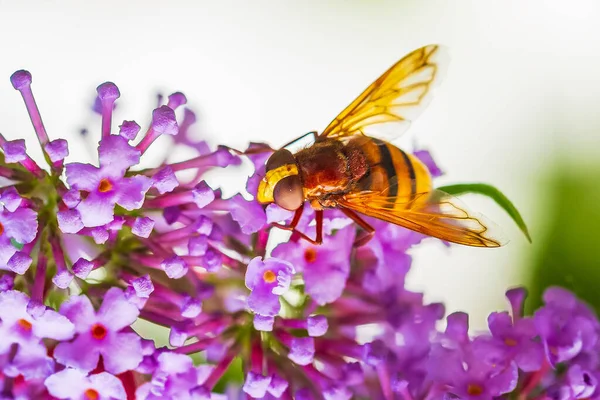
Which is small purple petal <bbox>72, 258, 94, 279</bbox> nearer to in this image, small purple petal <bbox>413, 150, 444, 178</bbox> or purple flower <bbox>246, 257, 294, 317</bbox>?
purple flower <bbox>246, 257, 294, 317</bbox>

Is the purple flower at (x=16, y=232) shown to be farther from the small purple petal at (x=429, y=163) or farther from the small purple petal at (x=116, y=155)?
the small purple petal at (x=429, y=163)

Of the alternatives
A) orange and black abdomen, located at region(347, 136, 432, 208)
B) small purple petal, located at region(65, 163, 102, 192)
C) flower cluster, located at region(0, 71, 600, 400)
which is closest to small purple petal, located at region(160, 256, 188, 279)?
flower cluster, located at region(0, 71, 600, 400)

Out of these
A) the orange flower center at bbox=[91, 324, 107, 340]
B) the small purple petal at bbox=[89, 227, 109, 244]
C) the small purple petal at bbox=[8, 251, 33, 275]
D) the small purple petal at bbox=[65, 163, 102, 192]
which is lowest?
the orange flower center at bbox=[91, 324, 107, 340]

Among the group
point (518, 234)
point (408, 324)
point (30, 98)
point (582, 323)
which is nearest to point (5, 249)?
point (30, 98)

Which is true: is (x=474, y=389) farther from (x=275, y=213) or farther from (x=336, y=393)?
(x=275, y=213)

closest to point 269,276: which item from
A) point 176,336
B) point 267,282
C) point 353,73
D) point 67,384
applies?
point 267,282

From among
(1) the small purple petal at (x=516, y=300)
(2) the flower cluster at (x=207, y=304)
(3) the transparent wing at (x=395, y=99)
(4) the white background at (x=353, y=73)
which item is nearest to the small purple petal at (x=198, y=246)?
(2) the flower cluster at (x=207, y=304)

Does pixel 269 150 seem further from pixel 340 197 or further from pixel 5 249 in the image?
pixel 5 249
